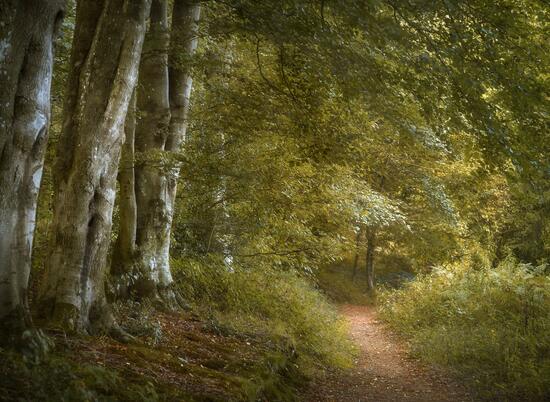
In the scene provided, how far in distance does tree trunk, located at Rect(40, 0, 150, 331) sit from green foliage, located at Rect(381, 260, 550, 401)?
634 centimetres

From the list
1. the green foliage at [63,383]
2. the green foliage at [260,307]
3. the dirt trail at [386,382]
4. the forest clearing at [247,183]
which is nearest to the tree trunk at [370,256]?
the forest clearing at [247,183]

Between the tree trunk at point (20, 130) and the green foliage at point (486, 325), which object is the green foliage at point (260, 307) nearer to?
the green foliage at point (486, 325)

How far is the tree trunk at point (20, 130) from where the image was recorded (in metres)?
4.17

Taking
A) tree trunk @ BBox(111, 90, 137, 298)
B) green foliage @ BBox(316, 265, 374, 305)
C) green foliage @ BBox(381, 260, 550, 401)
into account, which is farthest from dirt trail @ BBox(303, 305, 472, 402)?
green foliage @ BBox(316, 265, 374, 305)

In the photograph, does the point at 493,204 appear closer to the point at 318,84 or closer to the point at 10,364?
the point at 318,84

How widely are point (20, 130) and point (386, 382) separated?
7795mm

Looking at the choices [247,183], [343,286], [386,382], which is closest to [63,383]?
[247,183]

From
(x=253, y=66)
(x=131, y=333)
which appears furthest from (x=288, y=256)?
(x=131, y=333)

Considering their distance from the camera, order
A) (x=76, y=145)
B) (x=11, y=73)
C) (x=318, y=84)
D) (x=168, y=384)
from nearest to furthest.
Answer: (x=11, y=73)
(x=168, y=384)
(x=76, y=145)
(x=318, y=84)

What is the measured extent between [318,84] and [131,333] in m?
4.49

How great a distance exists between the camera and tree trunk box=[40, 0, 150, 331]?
5473mm

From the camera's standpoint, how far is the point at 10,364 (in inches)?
147

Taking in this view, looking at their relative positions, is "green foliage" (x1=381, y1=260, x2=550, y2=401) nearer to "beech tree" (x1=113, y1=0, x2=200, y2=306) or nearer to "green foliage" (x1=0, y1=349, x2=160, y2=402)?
"beech tree" (x1=113, y1=0, x2=200, y2=306)

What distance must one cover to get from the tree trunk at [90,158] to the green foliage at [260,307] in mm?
3674
